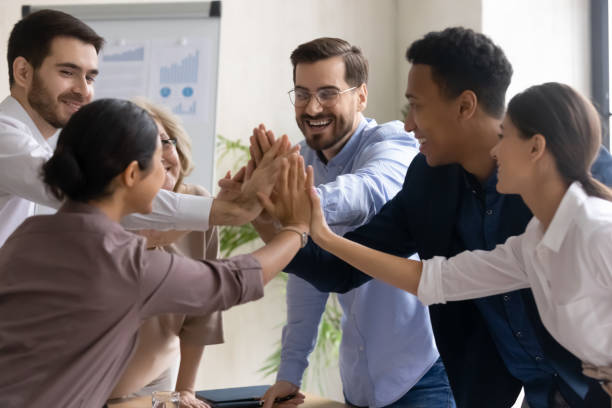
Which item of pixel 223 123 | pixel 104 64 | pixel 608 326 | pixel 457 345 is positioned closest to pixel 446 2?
pixel 223 123

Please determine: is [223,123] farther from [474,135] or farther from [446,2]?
[474,135]

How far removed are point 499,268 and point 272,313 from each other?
342 centimetres

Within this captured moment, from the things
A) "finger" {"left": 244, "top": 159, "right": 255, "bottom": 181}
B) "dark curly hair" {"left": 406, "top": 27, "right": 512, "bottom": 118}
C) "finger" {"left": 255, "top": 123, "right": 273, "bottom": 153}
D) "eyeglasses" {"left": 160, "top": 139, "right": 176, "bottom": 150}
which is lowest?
"finger" {"left": 244, "top": 159, "right": 255, "bottom": 181}

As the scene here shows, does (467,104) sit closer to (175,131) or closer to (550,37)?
(175,131)

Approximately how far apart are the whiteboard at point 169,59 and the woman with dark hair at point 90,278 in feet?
8.33

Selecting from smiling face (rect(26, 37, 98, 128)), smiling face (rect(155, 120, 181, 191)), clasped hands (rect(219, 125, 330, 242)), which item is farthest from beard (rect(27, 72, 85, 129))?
clasped hands (rect(219, 125, 330, 242))

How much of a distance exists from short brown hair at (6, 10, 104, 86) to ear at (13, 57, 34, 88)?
15 mm

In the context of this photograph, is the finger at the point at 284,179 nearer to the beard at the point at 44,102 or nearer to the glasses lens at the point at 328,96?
the glasses lens at the point at 328,96

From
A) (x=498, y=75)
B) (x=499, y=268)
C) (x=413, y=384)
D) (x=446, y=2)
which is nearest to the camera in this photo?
(x=499, y=268)

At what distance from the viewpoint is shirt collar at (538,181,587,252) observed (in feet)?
4.83

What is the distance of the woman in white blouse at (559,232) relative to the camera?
1440 mm

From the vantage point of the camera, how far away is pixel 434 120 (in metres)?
2.02

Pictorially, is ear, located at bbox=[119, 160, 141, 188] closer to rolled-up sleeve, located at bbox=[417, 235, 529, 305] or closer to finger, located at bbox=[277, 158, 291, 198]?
finger, located at bbox=[277, 158, 291, 198]

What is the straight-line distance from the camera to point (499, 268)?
173 centimetres
